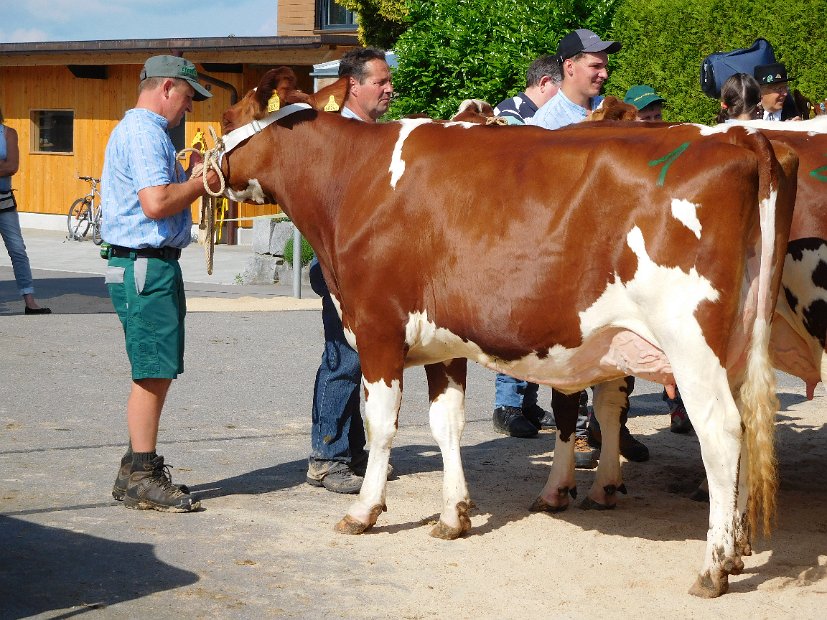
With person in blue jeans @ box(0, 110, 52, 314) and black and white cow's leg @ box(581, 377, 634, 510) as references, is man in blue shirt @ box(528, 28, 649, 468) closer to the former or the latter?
black and white cow's leg @ box(581, 377, 634, 510)

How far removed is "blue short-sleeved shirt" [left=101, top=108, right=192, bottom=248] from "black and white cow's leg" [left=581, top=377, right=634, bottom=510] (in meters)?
2.36

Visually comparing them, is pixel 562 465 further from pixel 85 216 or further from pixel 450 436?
pixel 85 216

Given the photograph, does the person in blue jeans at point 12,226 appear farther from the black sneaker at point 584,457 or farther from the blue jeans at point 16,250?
the black sneaker at point 584,457

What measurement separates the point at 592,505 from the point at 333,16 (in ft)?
77.7

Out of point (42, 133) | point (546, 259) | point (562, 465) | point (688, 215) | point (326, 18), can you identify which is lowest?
point (562, 465)

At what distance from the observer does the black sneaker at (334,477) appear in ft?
20.9

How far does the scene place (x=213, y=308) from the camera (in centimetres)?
1337

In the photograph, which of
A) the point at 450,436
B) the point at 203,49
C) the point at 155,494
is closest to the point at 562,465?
the point at 450,436

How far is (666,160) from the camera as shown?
4.77m

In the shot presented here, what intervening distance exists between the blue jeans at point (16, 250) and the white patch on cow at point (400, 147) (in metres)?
7.71

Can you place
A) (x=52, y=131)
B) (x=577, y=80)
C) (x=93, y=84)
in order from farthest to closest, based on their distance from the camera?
(x=52, y=131) < (x=93, y=84) < (x=577, y=80)

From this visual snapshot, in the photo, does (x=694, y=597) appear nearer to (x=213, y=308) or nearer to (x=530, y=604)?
(x=530, y=604)

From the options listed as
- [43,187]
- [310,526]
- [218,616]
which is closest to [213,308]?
[310,526]

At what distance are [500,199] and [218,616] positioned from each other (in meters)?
2.12
